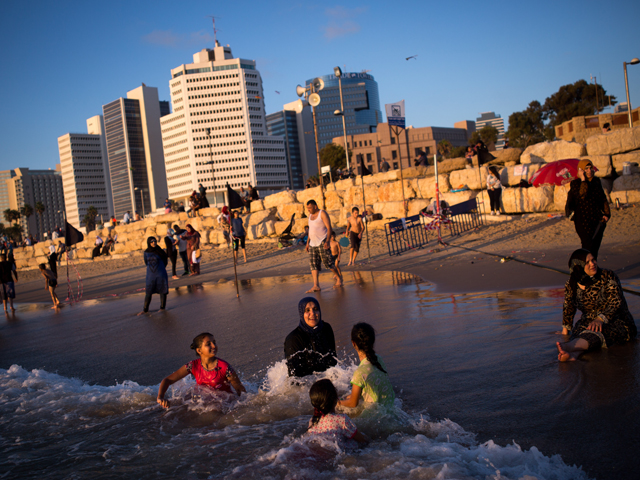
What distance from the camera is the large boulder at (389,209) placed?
957 inches

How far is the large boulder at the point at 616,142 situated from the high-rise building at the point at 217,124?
5888 inches

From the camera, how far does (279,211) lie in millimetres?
29391

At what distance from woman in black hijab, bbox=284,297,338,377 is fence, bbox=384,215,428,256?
11617 mm

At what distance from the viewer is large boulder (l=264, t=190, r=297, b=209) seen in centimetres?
2997

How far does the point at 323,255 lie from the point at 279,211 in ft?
60.6

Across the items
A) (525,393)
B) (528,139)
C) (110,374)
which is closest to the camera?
(525,393)

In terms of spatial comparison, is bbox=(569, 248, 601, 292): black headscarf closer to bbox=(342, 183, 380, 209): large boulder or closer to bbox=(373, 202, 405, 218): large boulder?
bbox=(373, 202, 405, 218): large boulder

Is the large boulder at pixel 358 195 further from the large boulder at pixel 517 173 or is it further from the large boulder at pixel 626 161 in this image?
the large boulder at pixel 626 161

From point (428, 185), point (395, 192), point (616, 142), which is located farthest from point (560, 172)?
point (395, 192)

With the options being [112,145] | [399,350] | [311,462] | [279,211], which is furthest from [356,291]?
[112,145]

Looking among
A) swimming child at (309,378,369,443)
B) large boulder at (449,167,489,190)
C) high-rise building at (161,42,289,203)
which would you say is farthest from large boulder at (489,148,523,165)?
high-rise building at (161,42,289,203)

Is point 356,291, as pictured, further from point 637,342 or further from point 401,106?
point 401,106

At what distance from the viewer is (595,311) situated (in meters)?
5.04

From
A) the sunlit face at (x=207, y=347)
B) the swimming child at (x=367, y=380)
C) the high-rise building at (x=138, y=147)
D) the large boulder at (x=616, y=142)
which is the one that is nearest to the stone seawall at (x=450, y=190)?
the large boulder at (x=616, y=142)
